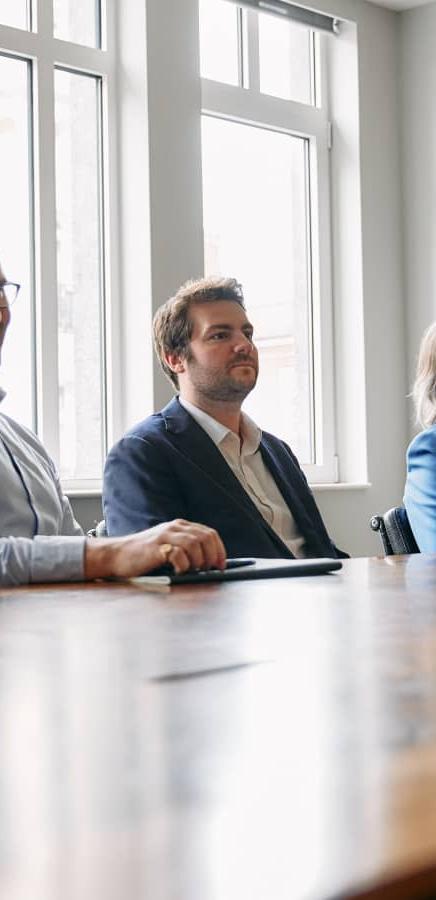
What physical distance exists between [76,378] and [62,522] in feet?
6.43

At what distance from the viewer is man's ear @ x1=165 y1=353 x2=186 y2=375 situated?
318 centimetres

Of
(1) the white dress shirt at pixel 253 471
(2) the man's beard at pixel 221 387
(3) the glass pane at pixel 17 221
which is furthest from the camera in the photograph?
(3) the glass pane at pixel 17 221

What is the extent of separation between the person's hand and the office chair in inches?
53.9

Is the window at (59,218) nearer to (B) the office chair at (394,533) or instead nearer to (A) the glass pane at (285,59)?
(A) the glass pane at (285,59)

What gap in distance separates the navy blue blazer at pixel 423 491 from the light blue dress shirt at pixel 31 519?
970mm

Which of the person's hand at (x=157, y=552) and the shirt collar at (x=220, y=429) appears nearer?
the person's hand at (x=157, y=552)

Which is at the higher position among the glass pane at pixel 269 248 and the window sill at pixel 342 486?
the glass pane at pixel 269 248

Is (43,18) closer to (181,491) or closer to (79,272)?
(79,272)

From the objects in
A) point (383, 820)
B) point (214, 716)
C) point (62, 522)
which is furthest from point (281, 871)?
point (62, 522)

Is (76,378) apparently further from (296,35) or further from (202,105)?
(296,35)

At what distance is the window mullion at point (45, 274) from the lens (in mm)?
4176

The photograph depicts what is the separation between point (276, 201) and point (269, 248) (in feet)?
0.67

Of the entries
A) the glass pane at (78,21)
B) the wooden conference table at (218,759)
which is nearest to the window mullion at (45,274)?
the glass pane at (78,21)

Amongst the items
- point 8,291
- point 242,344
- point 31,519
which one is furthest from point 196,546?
point 242,344
